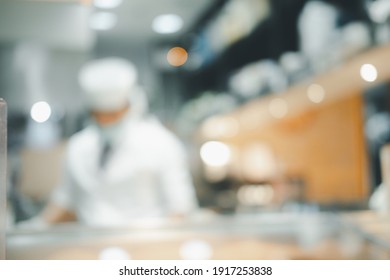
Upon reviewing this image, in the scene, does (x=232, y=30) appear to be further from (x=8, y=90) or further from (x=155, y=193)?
(x=8, y=90)

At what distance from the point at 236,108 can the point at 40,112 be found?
1696 mm

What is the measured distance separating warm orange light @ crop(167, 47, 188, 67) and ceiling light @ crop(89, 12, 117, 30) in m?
0.64

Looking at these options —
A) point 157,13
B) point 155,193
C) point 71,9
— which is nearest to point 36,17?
point 71,9

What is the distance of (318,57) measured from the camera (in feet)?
5.68

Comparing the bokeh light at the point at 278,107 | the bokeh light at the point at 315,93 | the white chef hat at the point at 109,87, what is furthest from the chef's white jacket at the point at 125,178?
the bokeh light at the point at 278,107

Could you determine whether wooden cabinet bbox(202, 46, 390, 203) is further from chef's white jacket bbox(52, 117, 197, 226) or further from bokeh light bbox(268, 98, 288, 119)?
chef's white jacket bbox(52, 117, 197, 226)

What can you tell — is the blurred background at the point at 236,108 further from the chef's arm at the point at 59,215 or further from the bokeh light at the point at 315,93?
the chef's arm at the point at 59,215

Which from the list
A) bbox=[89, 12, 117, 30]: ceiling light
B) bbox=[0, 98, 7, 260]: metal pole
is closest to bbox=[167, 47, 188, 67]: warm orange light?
bbox=[89, 12, 117, 30]: ceiling light

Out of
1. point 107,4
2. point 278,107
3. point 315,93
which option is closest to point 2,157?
point 315,93

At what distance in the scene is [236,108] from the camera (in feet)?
9.94

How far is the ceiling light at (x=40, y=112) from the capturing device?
11.8 ft

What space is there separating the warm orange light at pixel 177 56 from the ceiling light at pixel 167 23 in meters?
0.19
